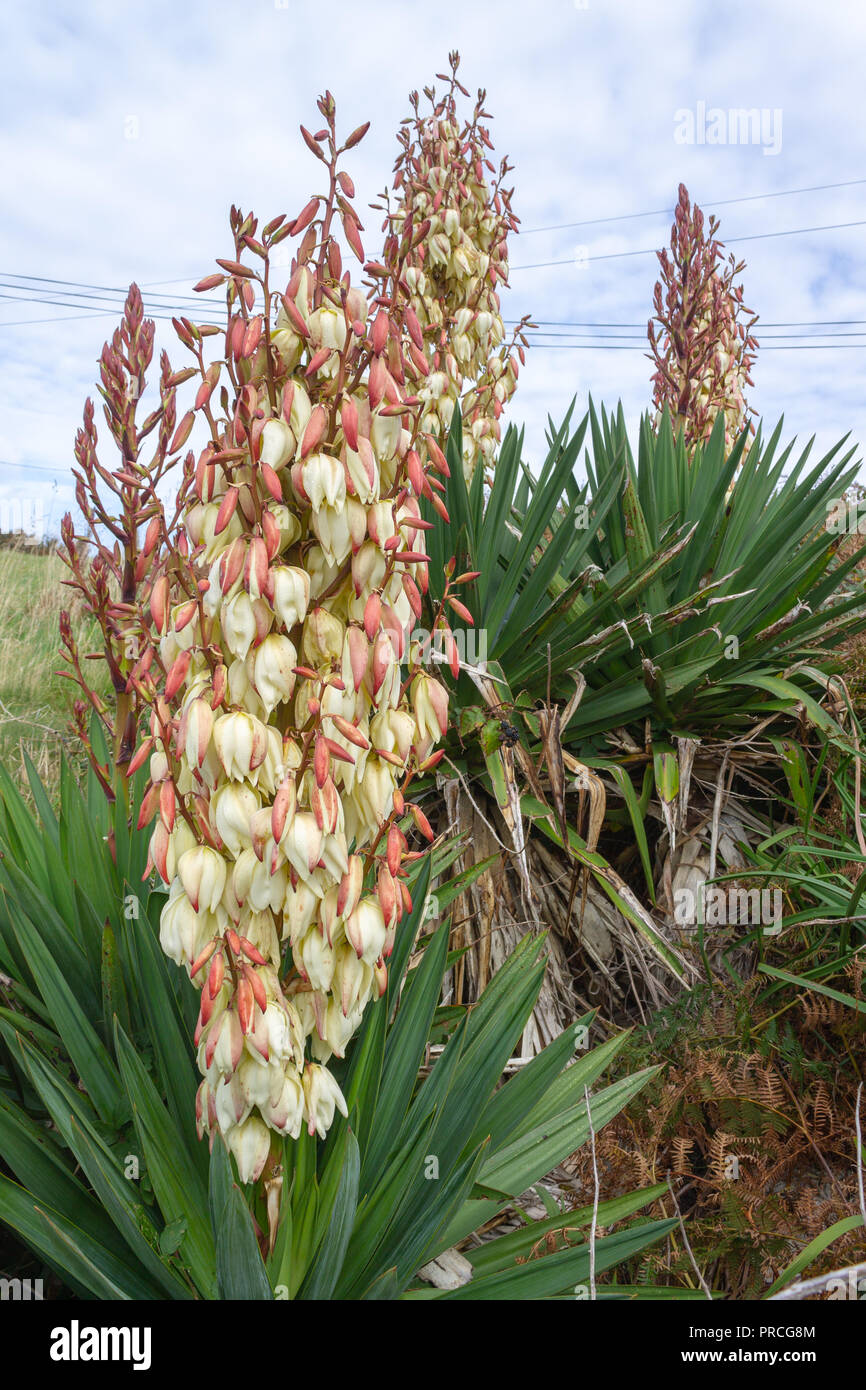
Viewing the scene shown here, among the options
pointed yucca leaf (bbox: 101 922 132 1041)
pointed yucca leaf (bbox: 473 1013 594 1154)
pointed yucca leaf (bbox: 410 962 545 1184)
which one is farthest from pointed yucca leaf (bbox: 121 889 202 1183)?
pointed yucca leaf (bbox: 473 1013 594 1154)

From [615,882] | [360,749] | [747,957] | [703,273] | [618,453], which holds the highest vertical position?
[703,273]

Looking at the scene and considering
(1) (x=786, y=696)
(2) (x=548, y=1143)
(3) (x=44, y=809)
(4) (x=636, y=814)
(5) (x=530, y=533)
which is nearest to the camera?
(2) (x=548, y=1143)

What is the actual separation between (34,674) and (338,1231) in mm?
5076

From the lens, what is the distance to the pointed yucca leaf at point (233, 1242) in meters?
1.08

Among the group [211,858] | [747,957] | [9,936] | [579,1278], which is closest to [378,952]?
[211,858]

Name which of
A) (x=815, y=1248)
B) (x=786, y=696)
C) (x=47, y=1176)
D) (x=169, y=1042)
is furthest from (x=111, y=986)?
Result: (x=786, y=696)

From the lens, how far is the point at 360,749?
1.17m

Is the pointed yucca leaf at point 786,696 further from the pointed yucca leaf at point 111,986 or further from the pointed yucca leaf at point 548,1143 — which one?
the pointed yucca leaf at point 111,986

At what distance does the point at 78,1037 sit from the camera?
1.53 metres

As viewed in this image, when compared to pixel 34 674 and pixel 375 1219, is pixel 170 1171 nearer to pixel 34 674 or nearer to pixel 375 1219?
pixel 375 1219

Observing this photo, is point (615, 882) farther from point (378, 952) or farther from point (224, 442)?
point (224, 442)

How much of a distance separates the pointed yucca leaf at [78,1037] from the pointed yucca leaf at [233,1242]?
43cm

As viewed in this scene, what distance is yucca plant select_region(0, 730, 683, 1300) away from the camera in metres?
1.23
